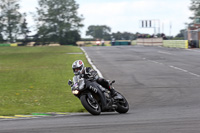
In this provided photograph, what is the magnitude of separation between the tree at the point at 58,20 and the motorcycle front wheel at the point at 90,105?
10896cm

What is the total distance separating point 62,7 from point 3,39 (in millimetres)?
17941

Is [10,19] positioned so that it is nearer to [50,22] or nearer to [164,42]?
[50,22]

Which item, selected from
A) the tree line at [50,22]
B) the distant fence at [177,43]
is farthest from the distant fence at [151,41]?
the tree line at [50,22]

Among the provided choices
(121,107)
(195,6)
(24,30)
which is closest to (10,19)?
(24,30)

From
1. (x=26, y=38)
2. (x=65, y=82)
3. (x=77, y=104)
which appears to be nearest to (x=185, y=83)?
(x=65, y=82)

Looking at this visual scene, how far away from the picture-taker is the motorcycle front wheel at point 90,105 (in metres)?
10.1

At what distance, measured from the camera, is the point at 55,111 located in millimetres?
11625

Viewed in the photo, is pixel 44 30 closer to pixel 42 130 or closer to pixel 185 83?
pixel 185 83

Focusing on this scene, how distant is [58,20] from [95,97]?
365 feet

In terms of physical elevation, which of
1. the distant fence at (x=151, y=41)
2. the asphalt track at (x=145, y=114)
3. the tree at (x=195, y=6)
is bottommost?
the distant fence at (x=151, y=41)

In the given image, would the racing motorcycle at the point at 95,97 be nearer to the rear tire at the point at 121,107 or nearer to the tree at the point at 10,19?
the rear tire at the point at 121,107

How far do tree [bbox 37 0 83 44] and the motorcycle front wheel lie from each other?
109 metres

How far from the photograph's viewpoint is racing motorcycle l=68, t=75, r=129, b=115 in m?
10.2

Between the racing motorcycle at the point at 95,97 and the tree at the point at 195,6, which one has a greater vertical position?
the tree at the point at 195,6
